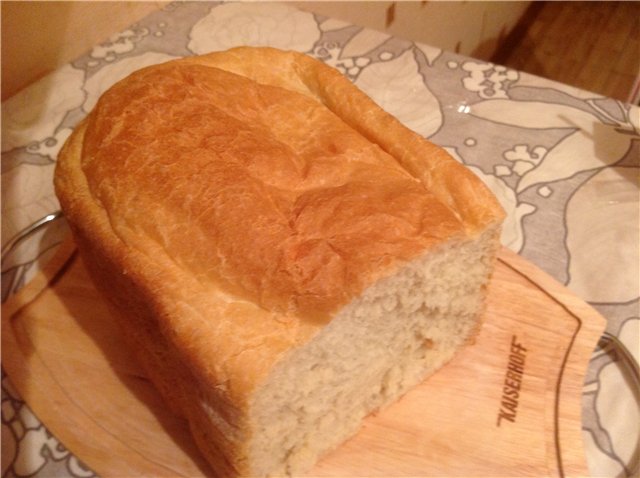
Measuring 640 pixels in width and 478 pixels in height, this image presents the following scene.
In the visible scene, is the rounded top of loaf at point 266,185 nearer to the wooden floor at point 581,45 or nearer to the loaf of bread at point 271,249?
the loaf of bread at point 271,249

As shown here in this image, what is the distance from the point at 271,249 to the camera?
0.96 metres

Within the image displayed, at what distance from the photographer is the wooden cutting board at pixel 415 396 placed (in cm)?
114

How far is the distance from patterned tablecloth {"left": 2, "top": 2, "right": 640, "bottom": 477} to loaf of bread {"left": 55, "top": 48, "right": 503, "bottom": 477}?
32 centimetres

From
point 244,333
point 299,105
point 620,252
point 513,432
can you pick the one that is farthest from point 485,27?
point 244,333

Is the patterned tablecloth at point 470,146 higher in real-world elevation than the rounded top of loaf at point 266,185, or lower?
lower

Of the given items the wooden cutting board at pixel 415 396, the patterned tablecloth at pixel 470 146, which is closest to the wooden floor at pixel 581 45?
the patterned tablecloth at pixel 470 146

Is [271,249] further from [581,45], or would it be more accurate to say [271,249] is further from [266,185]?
[581,45]

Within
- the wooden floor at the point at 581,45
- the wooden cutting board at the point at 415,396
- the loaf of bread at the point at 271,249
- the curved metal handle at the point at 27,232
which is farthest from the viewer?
the wooden floor at the point at 581,45

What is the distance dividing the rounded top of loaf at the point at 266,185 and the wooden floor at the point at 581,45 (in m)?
2.69

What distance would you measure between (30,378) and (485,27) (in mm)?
3043

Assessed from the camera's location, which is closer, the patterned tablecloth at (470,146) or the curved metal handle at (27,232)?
the patterned tablecloth at (470,146)

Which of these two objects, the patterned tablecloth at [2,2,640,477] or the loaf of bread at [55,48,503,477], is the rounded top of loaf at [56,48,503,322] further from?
the patterned tablecloth at [2,2,640,477]

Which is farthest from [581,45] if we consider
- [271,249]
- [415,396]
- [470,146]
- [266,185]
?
[271,249]

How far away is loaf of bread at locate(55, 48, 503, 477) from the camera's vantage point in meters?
0.94
